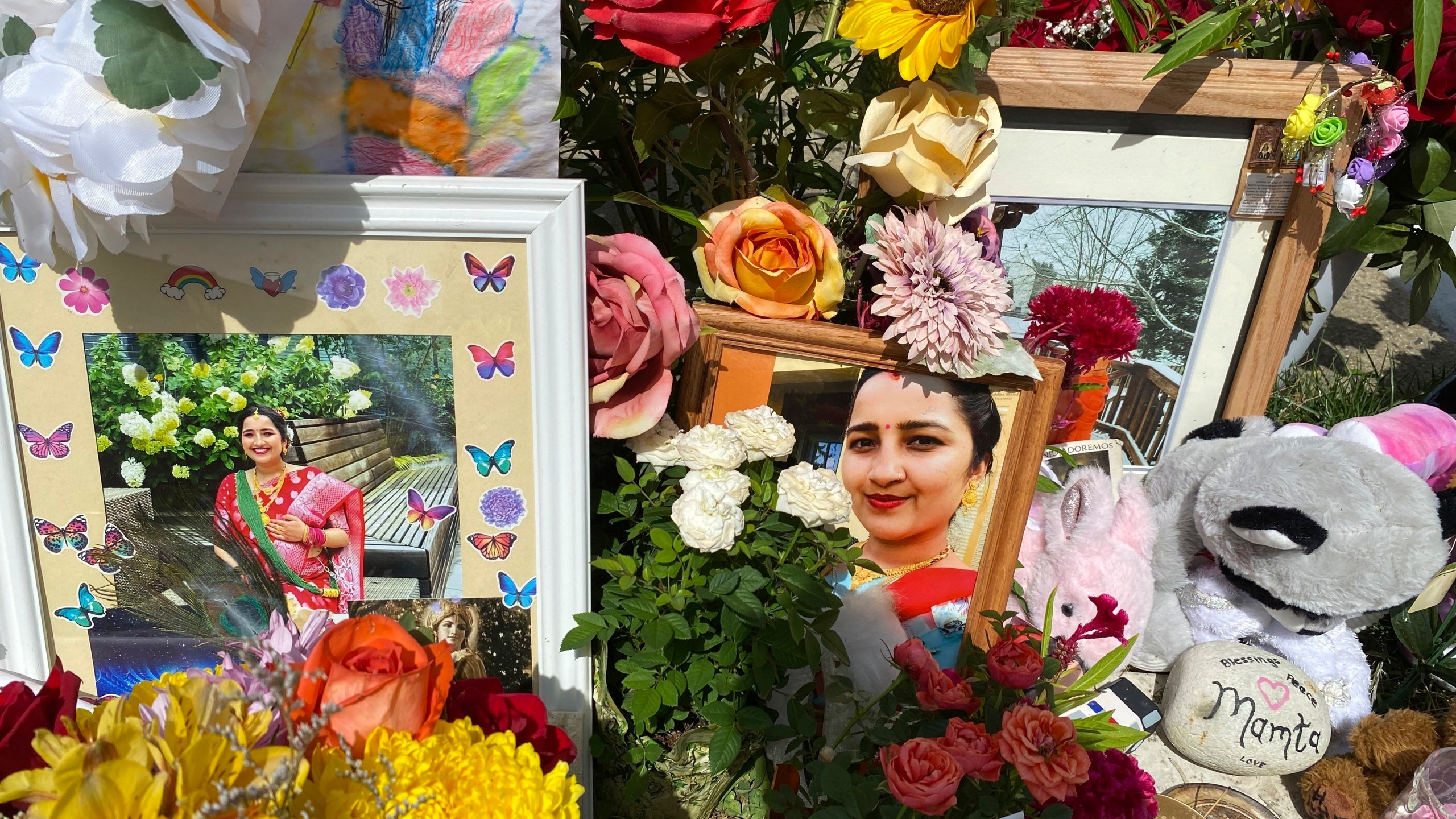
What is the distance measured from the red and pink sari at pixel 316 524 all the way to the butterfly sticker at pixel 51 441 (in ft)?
0.45

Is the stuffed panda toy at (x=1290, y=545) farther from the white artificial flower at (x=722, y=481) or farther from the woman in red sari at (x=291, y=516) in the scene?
the woman in red sari at (x=291, y=516)

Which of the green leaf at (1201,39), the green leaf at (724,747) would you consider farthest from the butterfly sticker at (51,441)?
the green leaf at (1201,39)

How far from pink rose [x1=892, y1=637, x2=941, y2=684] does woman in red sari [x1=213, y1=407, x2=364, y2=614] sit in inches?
21.3

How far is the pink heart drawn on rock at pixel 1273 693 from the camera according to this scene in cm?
124

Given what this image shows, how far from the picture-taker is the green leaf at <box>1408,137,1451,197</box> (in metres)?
1.35

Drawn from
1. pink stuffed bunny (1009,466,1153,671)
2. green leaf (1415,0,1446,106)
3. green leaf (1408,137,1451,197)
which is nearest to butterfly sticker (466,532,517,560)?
pink stuffed bunny (1009,466,1153,671)

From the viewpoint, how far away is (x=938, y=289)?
3.03 feet

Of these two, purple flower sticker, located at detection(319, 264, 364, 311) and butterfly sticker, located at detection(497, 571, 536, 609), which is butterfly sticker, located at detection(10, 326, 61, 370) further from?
butterfly sticker, located at detection(497, 571, 536, 609)

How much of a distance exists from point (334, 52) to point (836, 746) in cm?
85

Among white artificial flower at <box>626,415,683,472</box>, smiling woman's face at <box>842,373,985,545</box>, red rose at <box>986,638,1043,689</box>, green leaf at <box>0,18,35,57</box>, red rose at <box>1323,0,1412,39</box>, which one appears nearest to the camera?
green leaf at <box>0,18,35,57</box>

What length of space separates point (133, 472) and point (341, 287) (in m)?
0.28

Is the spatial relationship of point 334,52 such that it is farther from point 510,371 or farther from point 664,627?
point 664,627

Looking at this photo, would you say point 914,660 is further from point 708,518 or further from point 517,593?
point 517,593

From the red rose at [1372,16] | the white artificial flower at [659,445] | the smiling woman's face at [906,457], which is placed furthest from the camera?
the red rose at [1372,16]
